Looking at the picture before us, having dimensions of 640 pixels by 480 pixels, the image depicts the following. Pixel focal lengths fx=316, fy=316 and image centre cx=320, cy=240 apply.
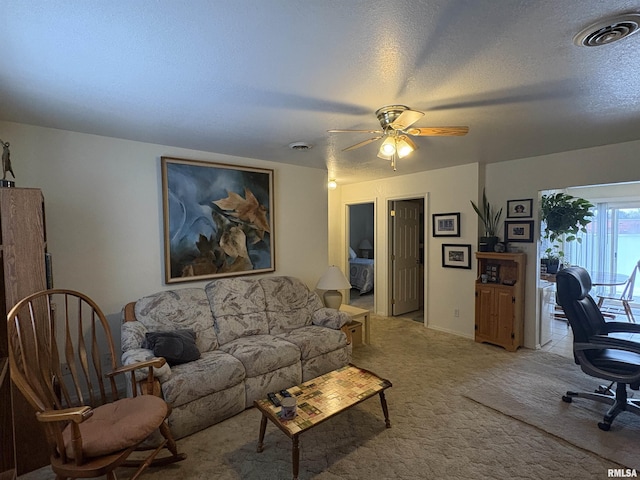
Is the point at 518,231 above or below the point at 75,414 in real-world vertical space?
above

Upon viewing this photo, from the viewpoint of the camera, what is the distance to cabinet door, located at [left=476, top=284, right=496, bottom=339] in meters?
4.04

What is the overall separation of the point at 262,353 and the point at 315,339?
59 centimetres

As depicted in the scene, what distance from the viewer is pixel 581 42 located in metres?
1.47

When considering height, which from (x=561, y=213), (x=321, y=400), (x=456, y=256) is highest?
(x=561, y=213)

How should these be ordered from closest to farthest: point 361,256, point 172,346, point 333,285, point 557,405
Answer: point 172,346
point 557,405
point 333,285
point 361,256

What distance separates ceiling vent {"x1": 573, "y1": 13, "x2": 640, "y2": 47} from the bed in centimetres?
573

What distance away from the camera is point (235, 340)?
3.07 meters

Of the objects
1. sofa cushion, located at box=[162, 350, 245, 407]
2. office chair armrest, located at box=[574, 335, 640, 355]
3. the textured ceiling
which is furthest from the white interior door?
sofa cushion, located at box=[162, 350, 245, 407]

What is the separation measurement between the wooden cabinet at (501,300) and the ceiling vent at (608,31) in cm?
287

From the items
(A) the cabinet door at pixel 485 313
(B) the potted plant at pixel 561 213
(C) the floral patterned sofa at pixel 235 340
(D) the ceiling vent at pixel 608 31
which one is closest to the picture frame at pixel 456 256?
(A) the cabinet door at pixel 485 313

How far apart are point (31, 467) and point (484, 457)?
2.92m

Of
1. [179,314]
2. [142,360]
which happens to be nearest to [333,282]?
[179,314]

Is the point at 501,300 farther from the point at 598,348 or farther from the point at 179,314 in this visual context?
the point at 179,314

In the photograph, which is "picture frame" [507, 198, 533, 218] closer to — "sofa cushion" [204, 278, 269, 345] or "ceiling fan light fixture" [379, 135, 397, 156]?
"ceiling fan light fixture" [379, 135, 397, 156]
